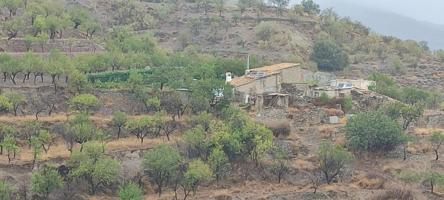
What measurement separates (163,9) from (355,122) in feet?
146

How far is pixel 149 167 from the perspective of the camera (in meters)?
33.3

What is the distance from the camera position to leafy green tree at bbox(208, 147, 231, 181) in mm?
34812

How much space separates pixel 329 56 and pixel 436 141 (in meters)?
30.5

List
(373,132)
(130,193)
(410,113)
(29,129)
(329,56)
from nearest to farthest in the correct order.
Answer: (130,193) < (29,129) < (373,132) < (410,113) < (329,56)

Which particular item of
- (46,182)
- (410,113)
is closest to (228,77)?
(410,113)

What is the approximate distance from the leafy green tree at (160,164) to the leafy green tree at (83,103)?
5644mm

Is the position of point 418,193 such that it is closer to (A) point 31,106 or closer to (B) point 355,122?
(B) point 355,122

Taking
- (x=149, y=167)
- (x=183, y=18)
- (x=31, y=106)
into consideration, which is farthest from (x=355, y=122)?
(x=183, y=18)

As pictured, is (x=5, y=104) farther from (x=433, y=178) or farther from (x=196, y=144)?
(x=433, y=178)

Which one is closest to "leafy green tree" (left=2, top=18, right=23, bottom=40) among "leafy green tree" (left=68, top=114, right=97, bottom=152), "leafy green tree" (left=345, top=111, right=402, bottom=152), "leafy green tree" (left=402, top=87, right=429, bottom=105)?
"leafy green tree" (left=68, top=114, right=97, bottom=152)

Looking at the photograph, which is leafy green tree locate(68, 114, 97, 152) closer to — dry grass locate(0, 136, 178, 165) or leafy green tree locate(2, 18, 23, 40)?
dry grass locate(0, 136, 178, 165)

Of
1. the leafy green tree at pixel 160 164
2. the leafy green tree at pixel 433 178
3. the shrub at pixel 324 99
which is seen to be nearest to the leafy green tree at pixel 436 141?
the leafy green tree at pixel 433 178

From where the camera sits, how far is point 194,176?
107 ft

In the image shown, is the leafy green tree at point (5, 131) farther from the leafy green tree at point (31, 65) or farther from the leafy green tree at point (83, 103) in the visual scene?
the leafy green tree at point (31, 65)
